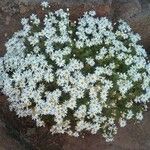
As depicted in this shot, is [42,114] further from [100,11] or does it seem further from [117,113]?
[100,11]

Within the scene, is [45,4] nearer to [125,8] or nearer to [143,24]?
[125,8]

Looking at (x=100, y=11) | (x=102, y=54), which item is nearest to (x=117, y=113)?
→ (x=102, y=54)

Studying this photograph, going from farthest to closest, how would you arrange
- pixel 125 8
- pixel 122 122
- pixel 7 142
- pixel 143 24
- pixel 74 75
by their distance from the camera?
pixel 143 24
pixel 125 8
pixel 122 122
pixel 7 142
pixel 74 75

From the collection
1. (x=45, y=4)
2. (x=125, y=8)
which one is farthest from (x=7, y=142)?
(x=125, y=8)

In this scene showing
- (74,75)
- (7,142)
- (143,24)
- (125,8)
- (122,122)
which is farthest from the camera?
(143,24)

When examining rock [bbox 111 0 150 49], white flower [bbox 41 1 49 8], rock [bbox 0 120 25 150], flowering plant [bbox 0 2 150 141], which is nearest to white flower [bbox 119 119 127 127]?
flowering plant [bbox 0 2 150 141]

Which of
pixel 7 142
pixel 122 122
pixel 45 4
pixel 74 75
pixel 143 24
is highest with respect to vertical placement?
pixel 143 24

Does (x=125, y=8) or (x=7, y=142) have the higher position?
(x=125, y=8)

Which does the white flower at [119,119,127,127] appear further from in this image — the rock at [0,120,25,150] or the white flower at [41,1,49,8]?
the white flower at [41,1,49,8]

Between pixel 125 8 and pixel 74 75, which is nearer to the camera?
pixel 74 75

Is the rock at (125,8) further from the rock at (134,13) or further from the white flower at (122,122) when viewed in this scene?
the white flower at (122,122)

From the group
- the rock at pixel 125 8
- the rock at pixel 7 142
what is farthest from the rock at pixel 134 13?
the rock at pixel 7 142
